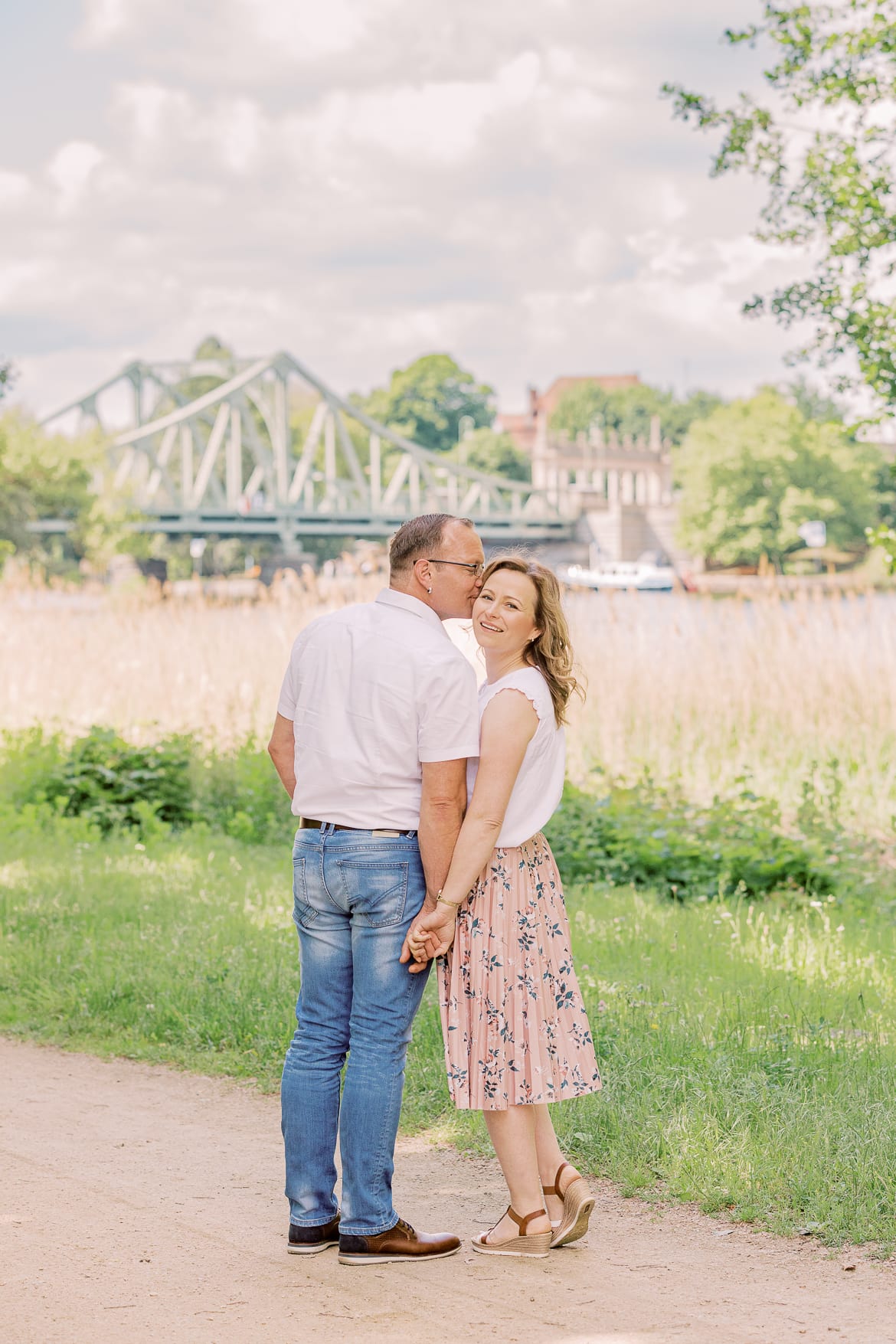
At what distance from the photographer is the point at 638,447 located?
333ft

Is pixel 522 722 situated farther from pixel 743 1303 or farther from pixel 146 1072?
pixel 146 1072

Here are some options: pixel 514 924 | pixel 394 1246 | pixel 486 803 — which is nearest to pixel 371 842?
pixel 486 803

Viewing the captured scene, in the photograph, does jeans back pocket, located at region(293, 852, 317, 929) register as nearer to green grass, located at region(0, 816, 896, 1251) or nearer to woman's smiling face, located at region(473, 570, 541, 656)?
woman's smiling face, located at region(473, 570, 541, 656)

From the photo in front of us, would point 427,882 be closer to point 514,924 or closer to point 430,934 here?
point 430,934

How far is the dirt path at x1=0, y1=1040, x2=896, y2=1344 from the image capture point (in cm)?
298

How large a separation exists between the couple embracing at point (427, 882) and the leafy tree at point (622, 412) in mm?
105605

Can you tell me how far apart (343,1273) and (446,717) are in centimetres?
126

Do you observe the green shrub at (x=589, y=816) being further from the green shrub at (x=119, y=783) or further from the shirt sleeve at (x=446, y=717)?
the shirt sleeve at (x=446, y=717)

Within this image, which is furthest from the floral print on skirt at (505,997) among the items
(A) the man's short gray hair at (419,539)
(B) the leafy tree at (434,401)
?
(B) the leafy tree at (434,401)

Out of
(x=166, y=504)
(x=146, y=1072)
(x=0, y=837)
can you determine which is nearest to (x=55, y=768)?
(x=0, y=837)

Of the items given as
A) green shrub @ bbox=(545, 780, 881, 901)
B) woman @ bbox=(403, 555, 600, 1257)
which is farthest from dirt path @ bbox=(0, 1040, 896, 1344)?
green shrub @ bbox=(545, 780, 881, 901)

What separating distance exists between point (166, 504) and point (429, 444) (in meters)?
41.4

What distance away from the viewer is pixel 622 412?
11019cm

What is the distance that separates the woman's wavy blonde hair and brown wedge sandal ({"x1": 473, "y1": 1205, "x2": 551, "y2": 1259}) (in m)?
1.12
